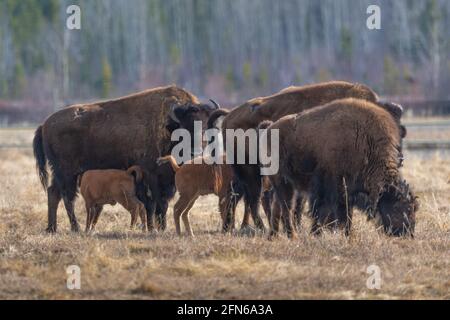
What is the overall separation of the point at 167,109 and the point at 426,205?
14.1 feet

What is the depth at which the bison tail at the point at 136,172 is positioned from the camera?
14.7 meters

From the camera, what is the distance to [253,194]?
14.3 meters

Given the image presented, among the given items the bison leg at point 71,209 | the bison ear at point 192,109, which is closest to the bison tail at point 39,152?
the bison leg at point 71,209

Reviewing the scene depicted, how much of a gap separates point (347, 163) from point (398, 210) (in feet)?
2.95

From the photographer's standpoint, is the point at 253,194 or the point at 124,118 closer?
the point at 253,194

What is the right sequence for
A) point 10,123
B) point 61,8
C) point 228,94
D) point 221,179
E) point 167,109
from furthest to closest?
point 61,8 < point 228,94 < point 10,123 < point 167,109 < point 221,179

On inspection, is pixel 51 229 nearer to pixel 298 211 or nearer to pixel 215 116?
pixel 215 116

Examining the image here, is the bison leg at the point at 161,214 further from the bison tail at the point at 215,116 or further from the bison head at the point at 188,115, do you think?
the bison tail at the point at 215,116

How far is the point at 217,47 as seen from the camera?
7188 cm

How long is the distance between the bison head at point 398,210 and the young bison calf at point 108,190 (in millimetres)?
3537

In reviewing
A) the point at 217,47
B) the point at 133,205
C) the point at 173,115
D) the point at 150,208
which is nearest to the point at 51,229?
the point at 133,205

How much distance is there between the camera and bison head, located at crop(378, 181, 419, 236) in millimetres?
12484
